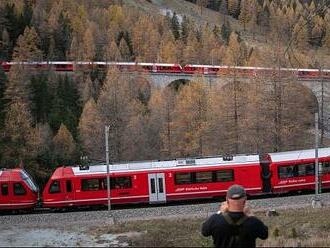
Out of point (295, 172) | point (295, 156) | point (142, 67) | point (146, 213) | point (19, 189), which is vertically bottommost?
point (146, 213)

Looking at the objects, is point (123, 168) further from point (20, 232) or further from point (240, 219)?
point (240, 219)

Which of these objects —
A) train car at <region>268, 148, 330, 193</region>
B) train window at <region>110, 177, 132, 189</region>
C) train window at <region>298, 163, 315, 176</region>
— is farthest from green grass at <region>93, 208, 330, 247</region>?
train window at <region>110, 177, 132, 189</region>

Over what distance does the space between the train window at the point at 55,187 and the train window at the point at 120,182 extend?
2.64 m

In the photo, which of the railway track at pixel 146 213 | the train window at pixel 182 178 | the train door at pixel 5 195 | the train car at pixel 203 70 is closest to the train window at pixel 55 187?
the railway track at pixel 146 213

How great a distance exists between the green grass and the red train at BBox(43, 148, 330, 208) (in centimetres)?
557

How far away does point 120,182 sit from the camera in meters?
25.2

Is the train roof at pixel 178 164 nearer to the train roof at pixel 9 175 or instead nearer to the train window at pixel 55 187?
the train window at pixel 55 187

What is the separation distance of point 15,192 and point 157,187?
23.4ft

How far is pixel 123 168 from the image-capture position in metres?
25.4

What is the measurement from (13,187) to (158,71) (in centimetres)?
5822

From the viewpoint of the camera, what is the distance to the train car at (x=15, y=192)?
81.8 ft

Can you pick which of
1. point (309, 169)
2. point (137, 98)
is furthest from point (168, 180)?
point (137, 98)

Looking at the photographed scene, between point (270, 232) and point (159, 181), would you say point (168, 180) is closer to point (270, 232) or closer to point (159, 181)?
point (159, 181)

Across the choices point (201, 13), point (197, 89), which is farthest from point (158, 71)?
point (201, 13)
